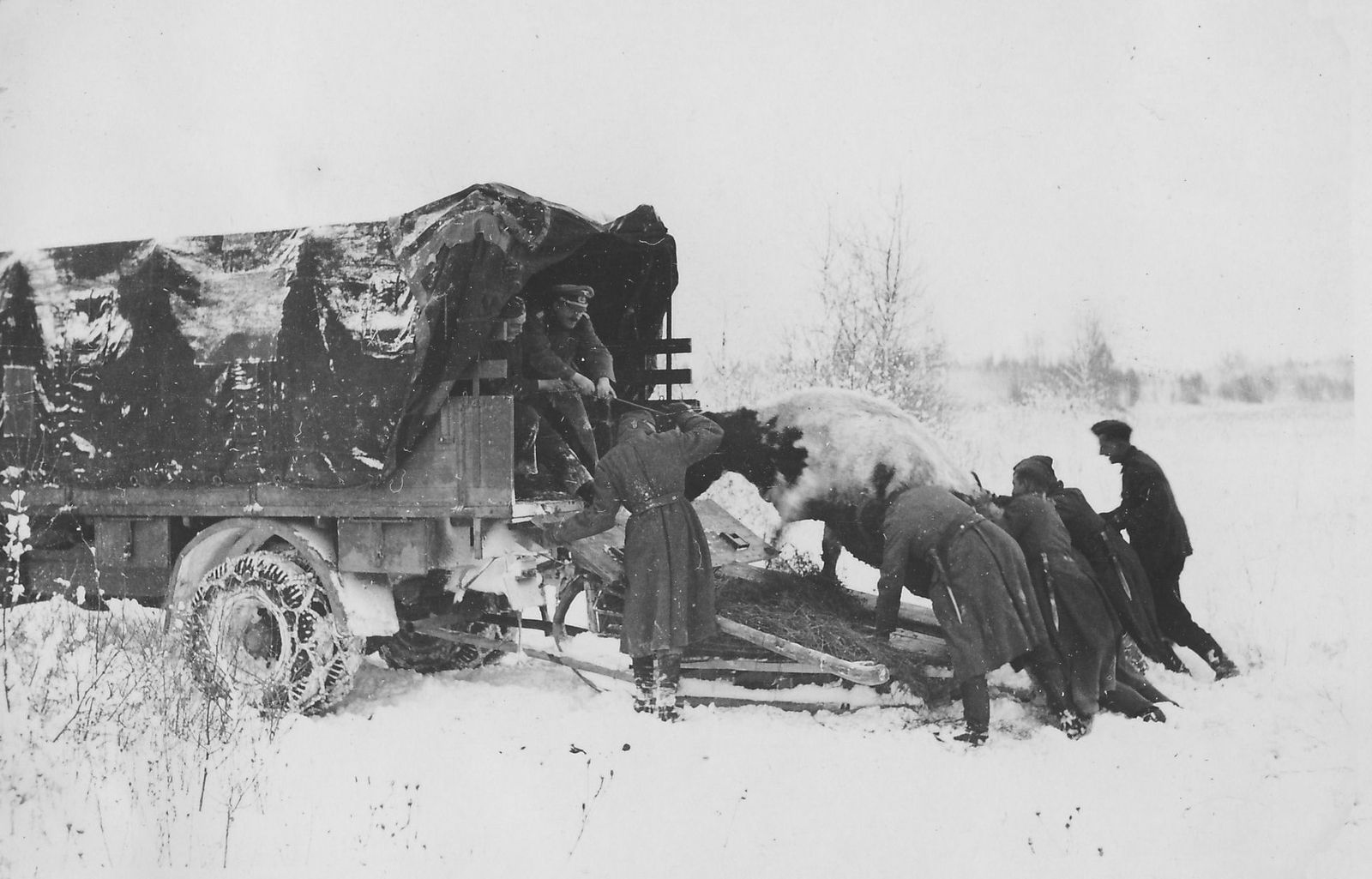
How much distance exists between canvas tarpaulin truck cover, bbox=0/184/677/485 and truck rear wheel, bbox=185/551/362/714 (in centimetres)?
56

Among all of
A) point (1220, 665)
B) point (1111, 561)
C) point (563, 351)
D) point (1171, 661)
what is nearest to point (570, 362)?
point (563, 351)

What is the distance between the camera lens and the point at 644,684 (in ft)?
18.8

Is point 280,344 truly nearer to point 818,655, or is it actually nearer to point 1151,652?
point 818,655

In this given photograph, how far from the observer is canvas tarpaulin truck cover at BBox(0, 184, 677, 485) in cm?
536

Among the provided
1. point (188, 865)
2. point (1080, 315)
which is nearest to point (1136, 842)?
point (188, 865)

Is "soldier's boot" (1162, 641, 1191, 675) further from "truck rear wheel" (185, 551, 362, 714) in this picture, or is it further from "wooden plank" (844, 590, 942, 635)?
"truck rear wheel" (185, 551, 362, 714)

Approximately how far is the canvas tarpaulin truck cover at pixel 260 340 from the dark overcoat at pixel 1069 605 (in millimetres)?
3107

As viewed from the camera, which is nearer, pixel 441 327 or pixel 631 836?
pixel 631 836

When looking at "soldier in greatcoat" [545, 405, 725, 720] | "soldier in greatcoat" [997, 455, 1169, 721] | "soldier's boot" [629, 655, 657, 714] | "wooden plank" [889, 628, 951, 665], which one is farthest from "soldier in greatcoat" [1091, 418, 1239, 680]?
"soldier's boot" [629, 655, 657, 714]

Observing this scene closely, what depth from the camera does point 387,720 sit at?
5629 millimetres

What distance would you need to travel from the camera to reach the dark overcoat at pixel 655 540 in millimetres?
5594

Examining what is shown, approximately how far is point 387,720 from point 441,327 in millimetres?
2250

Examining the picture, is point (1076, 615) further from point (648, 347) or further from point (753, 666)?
point (648, 347)

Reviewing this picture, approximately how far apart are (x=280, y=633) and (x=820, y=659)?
3149 mm
